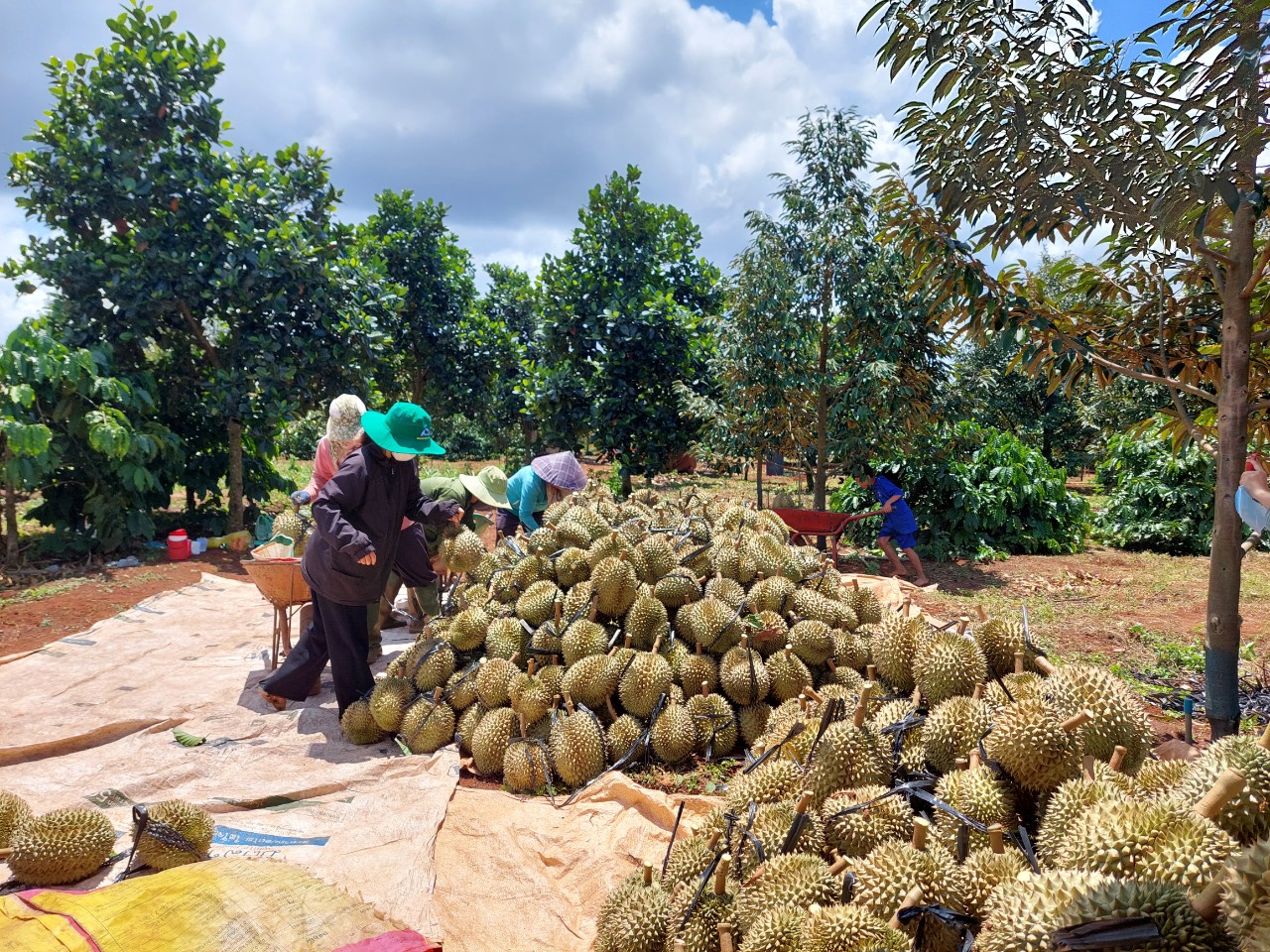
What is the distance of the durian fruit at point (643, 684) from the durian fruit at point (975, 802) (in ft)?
5.67

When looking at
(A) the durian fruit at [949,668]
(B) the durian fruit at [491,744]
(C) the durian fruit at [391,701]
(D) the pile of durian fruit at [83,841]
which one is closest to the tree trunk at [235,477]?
(C) the durian fruit at [391,701]

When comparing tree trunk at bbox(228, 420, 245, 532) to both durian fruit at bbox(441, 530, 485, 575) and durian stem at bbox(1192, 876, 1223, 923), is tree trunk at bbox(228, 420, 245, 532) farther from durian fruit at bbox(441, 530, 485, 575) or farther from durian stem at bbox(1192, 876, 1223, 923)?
durian stem at bbox(1192, 876, 1223, 923)

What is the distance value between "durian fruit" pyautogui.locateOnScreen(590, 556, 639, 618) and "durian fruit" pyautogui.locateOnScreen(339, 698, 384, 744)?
146 cm

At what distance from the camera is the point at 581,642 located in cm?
373

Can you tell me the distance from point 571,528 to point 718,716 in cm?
144

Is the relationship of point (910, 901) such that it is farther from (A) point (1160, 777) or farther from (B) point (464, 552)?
(B) point (464, 552)

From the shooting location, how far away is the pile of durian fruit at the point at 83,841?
99.0 inches

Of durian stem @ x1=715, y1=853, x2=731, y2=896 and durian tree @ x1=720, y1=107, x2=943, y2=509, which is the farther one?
durian tree @ x1=720, y1=107, x2=943, y2=509

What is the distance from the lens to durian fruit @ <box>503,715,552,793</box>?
343 centimetres

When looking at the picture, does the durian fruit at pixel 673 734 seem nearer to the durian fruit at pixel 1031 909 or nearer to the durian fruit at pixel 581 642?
the durian fruit at pixel 581 642

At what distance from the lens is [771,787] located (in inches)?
88.0

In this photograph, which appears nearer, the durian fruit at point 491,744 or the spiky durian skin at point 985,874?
the spiky durian skin at point 985,874

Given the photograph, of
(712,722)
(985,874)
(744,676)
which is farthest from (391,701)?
(985,874)

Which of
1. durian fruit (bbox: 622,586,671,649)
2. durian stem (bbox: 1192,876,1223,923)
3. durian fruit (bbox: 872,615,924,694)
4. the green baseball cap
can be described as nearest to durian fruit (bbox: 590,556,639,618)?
durian fruit (bbox: 622,586,671,649)
